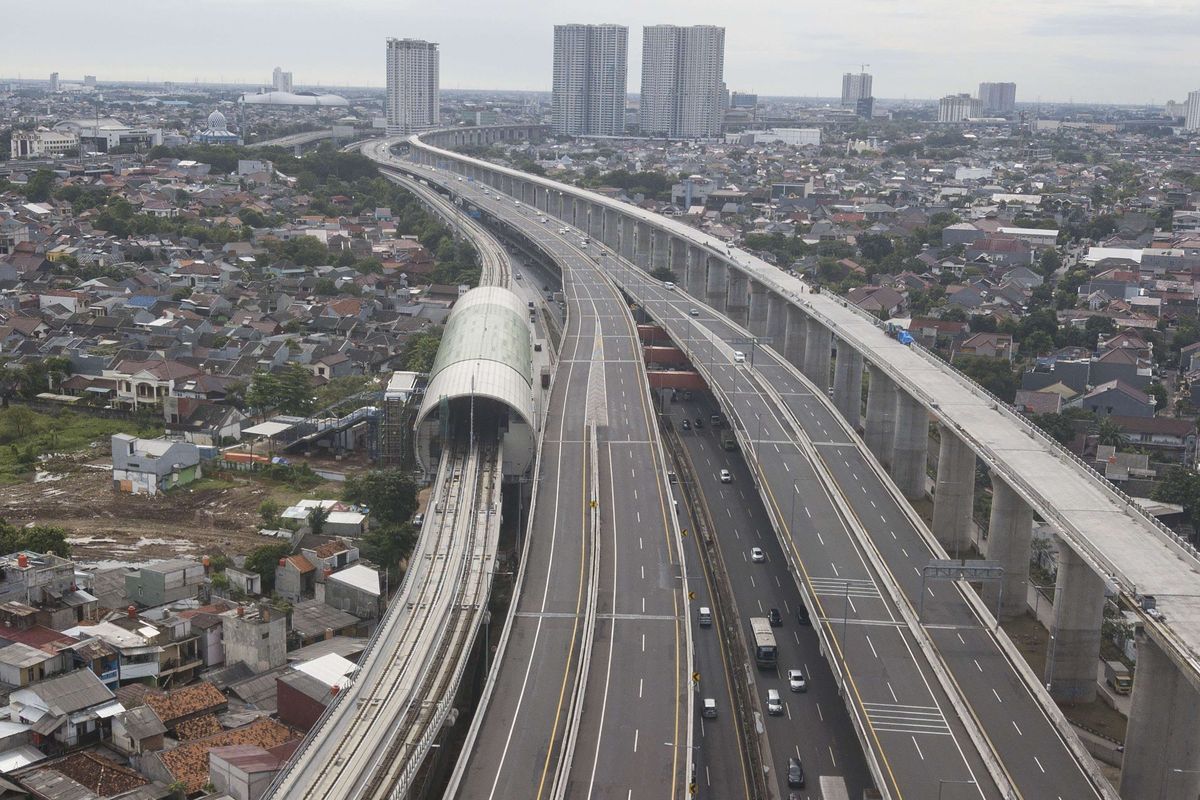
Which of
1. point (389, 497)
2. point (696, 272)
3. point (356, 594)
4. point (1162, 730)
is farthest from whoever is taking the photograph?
point (696, 272)

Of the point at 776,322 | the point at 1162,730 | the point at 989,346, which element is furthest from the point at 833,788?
the point at 989,346

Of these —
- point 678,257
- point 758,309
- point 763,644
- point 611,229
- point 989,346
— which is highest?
point 611,229

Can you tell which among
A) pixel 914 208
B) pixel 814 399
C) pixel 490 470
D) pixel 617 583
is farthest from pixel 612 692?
pixel 914 208

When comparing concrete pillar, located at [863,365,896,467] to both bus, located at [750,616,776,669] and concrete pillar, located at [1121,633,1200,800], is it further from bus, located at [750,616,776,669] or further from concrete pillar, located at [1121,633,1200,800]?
concrete pillar, located at [1121,633,1200,800]

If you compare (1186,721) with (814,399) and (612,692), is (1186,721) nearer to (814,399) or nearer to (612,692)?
(612,692)

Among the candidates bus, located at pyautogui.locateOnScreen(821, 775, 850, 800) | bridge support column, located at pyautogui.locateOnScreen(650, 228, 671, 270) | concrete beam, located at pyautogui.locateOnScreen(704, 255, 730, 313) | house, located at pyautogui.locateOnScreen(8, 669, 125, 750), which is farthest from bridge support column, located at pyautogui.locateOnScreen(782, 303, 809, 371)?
house, located at pyautogui.locateOnScreen(8, 669, 125, 750)

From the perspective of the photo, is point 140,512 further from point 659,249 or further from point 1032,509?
point 659,249
